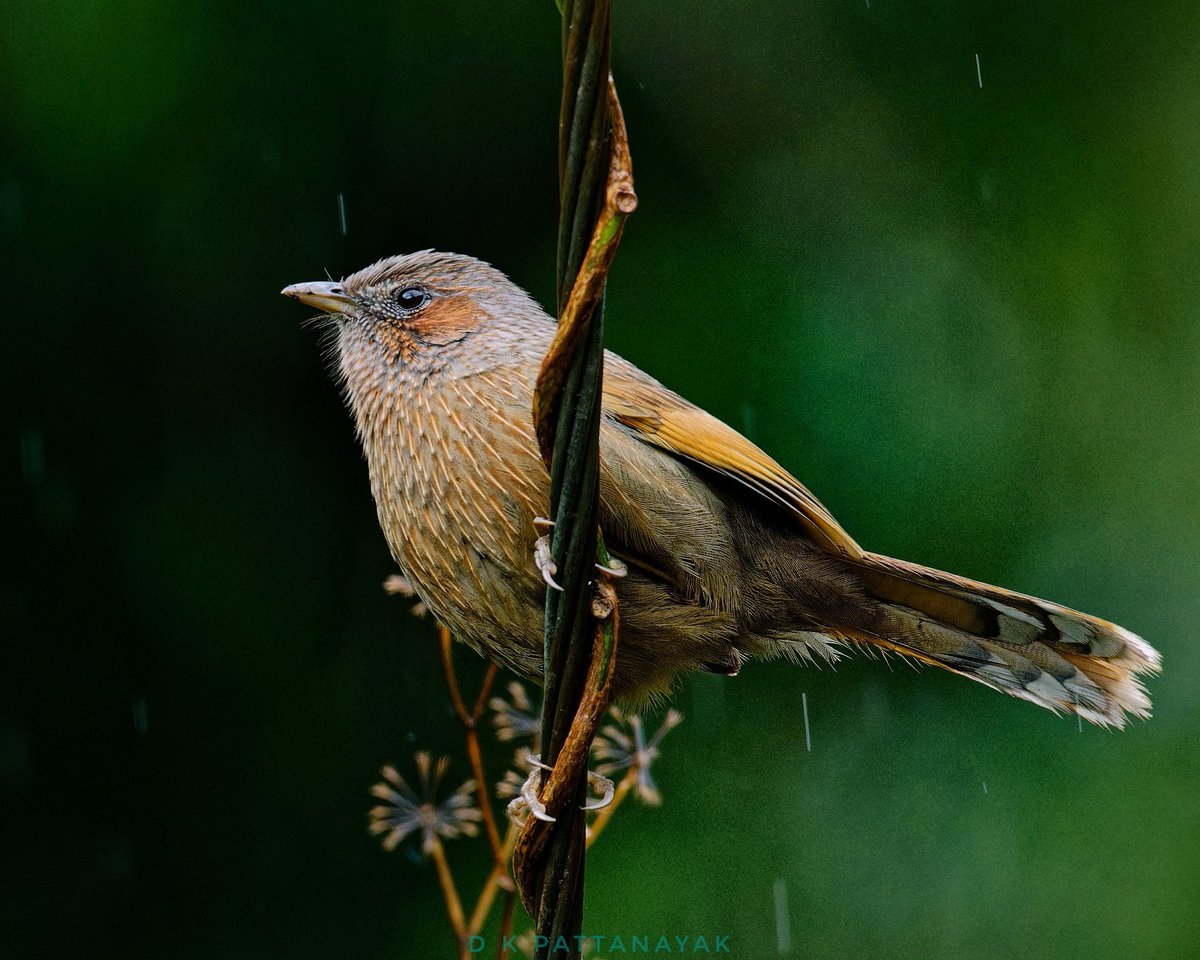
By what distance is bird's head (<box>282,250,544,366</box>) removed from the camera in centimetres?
314

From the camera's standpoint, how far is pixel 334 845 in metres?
4.89

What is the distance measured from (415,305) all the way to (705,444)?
81 centimetres

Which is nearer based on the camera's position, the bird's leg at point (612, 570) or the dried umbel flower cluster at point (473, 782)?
the bird's leg at point (612, 570)

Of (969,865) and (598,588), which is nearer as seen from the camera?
(598,588)

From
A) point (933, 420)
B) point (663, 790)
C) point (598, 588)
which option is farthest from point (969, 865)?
point (598, 588)

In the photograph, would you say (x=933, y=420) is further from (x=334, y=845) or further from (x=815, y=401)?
(x=334, y=845)

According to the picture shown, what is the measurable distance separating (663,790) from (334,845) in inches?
45.9

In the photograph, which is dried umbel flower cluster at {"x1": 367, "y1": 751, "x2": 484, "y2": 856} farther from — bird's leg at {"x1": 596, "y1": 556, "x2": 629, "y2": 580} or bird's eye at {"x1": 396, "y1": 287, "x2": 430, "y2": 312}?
bird's eye at {"x1": 396, "y1": 287, "x2": 430, "y2": 312}

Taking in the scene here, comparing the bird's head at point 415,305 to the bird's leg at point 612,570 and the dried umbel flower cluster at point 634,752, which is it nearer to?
the bird's leg at point 612,570

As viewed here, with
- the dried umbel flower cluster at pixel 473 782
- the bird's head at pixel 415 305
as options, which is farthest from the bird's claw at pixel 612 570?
the bird's head at pixel 415 305

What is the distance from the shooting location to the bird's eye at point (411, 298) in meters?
3.29

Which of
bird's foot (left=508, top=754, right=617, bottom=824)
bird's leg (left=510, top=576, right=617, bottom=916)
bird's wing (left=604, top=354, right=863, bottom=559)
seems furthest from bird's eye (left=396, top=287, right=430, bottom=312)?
bird's leg (left=510, top=576, right=617, bottom=916)

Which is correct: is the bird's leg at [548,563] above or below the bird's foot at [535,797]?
above

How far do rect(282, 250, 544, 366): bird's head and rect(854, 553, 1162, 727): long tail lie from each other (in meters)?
1.04
